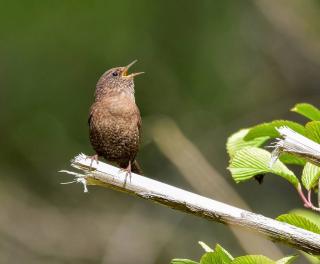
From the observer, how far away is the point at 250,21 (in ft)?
32.7

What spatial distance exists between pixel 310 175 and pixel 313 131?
0.13m

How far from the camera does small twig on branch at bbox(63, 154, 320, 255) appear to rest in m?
2.15

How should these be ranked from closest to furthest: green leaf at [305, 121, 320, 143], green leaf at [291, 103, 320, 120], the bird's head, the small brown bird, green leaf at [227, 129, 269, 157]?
green leaf at [305, 121, 320, 143]
green leaf at [291, 103, 320, 120]
green leaf at [227, 129, 269, 157]
the small brown bird
the bird's head

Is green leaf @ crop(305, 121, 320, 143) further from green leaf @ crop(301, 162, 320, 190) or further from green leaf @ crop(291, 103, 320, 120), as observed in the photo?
green leaf @ crop(291, 103, 320, 120)

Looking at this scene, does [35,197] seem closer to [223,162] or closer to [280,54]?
[223,162]

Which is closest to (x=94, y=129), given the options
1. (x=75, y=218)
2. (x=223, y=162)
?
(x=223, y=162)

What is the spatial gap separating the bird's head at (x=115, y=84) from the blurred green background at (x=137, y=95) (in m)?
3.53

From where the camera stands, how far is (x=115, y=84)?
4297 mm

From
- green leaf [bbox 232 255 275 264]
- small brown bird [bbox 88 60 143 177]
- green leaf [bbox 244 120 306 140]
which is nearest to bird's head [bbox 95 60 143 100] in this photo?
small brown bird [bbox 88 60 143 177]

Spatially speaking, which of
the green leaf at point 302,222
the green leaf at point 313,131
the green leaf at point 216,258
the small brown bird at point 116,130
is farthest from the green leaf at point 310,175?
the small brown bird at point 116,130

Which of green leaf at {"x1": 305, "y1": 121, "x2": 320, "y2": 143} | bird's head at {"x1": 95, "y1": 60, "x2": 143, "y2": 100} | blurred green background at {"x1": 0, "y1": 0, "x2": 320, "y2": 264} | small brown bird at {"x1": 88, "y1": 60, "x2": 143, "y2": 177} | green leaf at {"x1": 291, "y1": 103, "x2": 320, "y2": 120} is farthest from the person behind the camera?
blurred green background at {"x1": 0, "y1": 0, "x2": 320, "y2": 264}

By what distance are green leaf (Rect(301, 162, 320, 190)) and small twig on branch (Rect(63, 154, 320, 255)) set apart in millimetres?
198

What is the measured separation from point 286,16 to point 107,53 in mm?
2373

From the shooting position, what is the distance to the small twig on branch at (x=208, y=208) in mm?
2154
